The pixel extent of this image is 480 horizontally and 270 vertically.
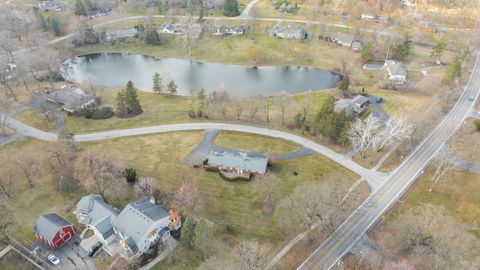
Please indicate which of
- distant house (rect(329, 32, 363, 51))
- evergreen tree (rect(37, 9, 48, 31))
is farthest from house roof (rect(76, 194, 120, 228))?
evergreen tree (rect(37, 9, 48, 31))

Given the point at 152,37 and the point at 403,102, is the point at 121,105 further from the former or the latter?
the point at 403,102

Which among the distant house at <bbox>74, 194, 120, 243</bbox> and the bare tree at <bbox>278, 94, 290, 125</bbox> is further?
the bare tree at <bbox>278, 94, 290, 125</bbox>

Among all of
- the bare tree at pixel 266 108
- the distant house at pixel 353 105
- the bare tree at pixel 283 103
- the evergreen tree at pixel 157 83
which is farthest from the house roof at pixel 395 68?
the evergreen tree at pixel 157 83

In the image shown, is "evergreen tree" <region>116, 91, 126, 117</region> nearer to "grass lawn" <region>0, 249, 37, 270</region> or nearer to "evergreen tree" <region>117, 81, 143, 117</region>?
"evergreen tree" <region>117, 81, 143, 117</region>

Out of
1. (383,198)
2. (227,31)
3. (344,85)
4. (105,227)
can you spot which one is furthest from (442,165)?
(227,31)

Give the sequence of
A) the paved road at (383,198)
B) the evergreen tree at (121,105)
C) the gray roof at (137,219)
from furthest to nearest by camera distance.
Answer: the evergreen tree at (121,105) < the gray roof at (137,219) < the paved road at (383,198)

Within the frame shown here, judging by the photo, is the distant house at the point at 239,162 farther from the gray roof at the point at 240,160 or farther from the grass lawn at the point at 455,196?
the grass lawn at the point at 455,196

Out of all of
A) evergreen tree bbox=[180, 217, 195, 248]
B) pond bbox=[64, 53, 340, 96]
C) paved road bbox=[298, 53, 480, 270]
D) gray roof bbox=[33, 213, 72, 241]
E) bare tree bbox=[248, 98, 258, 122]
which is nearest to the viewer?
evergreen tree bbox=[180, 217, 195, 248]
